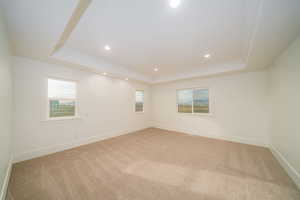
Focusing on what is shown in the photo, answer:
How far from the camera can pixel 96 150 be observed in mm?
3080

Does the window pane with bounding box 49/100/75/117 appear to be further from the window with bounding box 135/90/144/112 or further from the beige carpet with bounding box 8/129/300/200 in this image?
the window with bounding box 135/90/144/112

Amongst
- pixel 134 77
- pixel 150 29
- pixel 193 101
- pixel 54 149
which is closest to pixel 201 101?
pixel 193 101

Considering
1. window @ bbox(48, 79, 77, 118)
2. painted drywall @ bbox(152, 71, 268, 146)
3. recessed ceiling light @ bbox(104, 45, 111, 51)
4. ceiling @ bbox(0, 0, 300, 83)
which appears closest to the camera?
ceiling @ bbox(0, 0, 300, 83)

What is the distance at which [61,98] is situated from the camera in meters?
3.15

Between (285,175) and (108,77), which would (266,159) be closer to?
(285,175)

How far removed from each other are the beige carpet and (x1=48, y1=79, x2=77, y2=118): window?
1.14 metres

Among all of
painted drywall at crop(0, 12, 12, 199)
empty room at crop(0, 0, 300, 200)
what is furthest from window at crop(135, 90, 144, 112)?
painted drywall at crop(0, 12, 12, 199)

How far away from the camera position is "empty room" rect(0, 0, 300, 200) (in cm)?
156

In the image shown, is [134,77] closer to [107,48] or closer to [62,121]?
[107,48]

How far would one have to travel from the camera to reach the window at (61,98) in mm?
2989

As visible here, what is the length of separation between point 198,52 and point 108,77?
337 cm

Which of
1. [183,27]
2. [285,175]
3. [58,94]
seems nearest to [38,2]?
[183,27]

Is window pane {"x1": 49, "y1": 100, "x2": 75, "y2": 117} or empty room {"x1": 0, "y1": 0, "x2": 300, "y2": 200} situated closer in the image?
empty room {"x1": 0, "y1": 0, "x2": 300, "y2": 200}

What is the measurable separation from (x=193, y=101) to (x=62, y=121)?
16.3 ft
